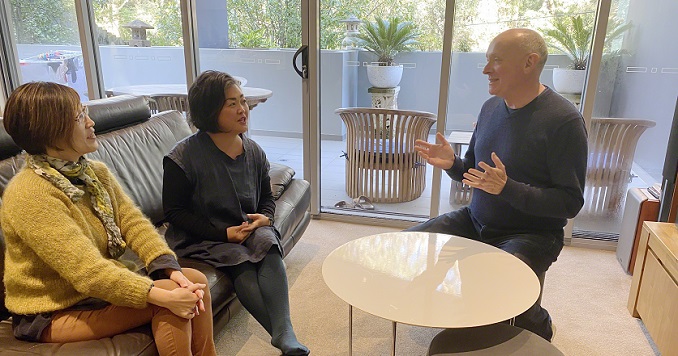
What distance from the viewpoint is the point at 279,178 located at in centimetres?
267

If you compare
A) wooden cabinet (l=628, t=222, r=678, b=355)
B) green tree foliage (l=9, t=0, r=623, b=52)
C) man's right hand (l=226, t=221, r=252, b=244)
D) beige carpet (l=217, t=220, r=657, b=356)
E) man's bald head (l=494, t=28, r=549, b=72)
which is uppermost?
green tree foliage (l=9, t=0, r=623, b=52)

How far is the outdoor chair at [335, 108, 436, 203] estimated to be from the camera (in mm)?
3277

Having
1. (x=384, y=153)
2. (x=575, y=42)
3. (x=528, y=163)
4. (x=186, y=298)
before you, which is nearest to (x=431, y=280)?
(x=528, y=163)

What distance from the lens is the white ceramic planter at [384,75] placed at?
3.21 metres

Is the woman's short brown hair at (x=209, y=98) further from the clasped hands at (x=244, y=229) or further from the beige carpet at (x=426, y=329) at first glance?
the beige carpet at (x=426, y=329)

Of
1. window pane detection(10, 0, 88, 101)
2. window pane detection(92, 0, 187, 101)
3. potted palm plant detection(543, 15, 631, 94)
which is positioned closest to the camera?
potted palm plant detection(543, 15, 631, 94)

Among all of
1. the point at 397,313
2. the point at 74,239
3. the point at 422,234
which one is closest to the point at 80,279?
the point at 74,239

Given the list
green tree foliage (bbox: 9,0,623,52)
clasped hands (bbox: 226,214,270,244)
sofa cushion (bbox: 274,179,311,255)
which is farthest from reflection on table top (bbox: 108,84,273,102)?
clasped hands (bbox: 226,214,270,244)

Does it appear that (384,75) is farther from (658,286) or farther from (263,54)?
(658,286)

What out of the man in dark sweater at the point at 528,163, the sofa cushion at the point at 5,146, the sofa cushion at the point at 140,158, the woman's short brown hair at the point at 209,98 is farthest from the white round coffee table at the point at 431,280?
the sofa cushion at the point at 5,146

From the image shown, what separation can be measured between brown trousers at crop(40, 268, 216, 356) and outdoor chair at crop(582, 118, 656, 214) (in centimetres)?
262

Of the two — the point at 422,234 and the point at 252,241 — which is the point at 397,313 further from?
the point at 252,241

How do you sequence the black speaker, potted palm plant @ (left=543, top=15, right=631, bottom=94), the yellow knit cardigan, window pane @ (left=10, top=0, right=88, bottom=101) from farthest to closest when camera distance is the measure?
window pane @ (left=10, top=0, right=88, bottom=101) < potted palm plant @ (left=543, top=15, right=631, bottom=94) < the black speaker < the yellow knit cardigan

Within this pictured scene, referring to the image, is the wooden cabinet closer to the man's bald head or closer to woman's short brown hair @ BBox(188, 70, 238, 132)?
the man's bald head
